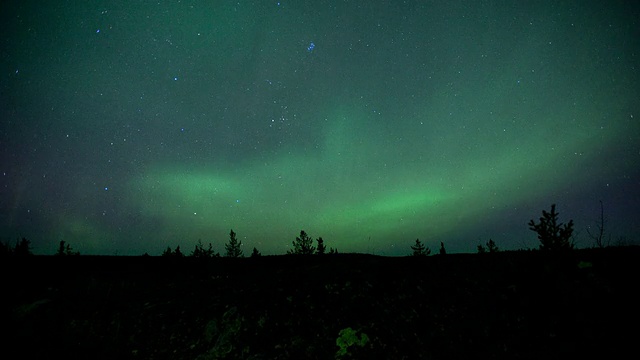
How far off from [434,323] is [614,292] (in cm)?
183

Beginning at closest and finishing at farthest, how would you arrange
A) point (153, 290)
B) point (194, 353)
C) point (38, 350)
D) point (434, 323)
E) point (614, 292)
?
point (614, 292) < point (434, 323) < point (194, 353) < point (38, 350) < point (153, 290)

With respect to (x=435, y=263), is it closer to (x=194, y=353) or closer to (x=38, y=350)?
(x=194, y=353)

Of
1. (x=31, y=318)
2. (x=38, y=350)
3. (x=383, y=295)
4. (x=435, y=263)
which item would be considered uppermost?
(x=435, y=263)

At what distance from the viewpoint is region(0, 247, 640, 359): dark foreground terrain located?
294 cm

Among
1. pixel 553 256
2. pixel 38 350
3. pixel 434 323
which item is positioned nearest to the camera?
pixel 434 323

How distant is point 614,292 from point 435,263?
1.88 meters

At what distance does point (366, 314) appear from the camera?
3.50 meters

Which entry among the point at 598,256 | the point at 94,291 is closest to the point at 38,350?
the point at 94,291

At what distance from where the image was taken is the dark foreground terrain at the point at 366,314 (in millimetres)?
2939

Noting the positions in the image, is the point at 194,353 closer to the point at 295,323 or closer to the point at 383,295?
the point at 295,323

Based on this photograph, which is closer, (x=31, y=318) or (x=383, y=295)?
(x=383, y=295)

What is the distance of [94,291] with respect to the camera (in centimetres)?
535

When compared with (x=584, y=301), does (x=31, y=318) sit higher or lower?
lower

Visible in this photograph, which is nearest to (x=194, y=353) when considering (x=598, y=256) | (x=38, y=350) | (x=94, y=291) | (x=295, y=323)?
(x=295, y=323)
